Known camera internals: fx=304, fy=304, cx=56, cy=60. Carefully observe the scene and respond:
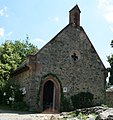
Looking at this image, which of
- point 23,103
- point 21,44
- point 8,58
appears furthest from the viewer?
point 21,44

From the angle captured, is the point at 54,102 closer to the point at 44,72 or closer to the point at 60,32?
the point at 44,72

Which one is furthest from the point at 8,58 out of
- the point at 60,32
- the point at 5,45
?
the point at 60,32

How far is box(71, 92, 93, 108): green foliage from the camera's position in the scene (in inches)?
1222

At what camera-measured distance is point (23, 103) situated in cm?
2889

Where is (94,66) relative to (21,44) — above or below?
below

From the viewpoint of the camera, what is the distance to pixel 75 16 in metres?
33.1

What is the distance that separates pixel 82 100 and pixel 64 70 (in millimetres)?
3691

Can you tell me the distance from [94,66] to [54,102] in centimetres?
609

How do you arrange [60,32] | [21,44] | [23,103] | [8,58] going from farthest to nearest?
[21,44]
[8,58]
[60,32]
[23,103]

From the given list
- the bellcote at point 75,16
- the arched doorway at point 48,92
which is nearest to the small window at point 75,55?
the bellcote at point 75,16

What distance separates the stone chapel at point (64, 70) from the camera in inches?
1149

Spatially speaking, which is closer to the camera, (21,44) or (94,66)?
(94,66)

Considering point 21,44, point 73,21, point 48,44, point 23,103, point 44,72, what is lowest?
point 23,103

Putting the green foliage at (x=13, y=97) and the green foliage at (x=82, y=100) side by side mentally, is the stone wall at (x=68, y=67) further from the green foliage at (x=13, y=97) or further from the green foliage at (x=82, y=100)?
the green foliage at (x=13, y=97)
